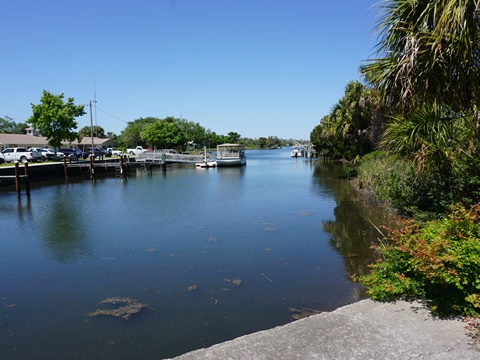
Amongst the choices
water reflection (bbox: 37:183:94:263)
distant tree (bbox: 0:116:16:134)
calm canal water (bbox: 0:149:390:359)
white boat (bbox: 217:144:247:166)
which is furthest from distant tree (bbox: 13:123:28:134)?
calm canal water (bbox: 0:149:390:359)

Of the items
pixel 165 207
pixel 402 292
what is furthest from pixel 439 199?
pixel 165 207

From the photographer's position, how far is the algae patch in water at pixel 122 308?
766cm

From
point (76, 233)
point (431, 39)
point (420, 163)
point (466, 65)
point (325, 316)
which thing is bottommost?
point (76, 233)

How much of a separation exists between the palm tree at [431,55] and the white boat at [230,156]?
158 ft

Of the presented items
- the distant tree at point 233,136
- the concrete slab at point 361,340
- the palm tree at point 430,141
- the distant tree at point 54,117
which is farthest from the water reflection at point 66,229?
the distant tree at point 233,136

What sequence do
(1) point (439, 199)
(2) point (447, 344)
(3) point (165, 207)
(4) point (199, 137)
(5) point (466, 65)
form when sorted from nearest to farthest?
(2) point (447, 344), (5) point (466, 65), (1) point (439, 199), (3) point (165, 207), (4) point (199, 137)

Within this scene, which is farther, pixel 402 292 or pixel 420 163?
pixel 420 163

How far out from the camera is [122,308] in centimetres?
791

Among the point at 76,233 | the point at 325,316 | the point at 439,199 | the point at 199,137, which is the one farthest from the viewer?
the point at 199,137

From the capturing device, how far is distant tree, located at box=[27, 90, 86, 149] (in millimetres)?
47219

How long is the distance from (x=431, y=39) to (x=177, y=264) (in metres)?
8.09

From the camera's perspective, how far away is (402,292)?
17.9 feet

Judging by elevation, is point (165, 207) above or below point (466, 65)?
below

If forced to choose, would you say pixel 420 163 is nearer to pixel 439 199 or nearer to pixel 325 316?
pixel 439 199
